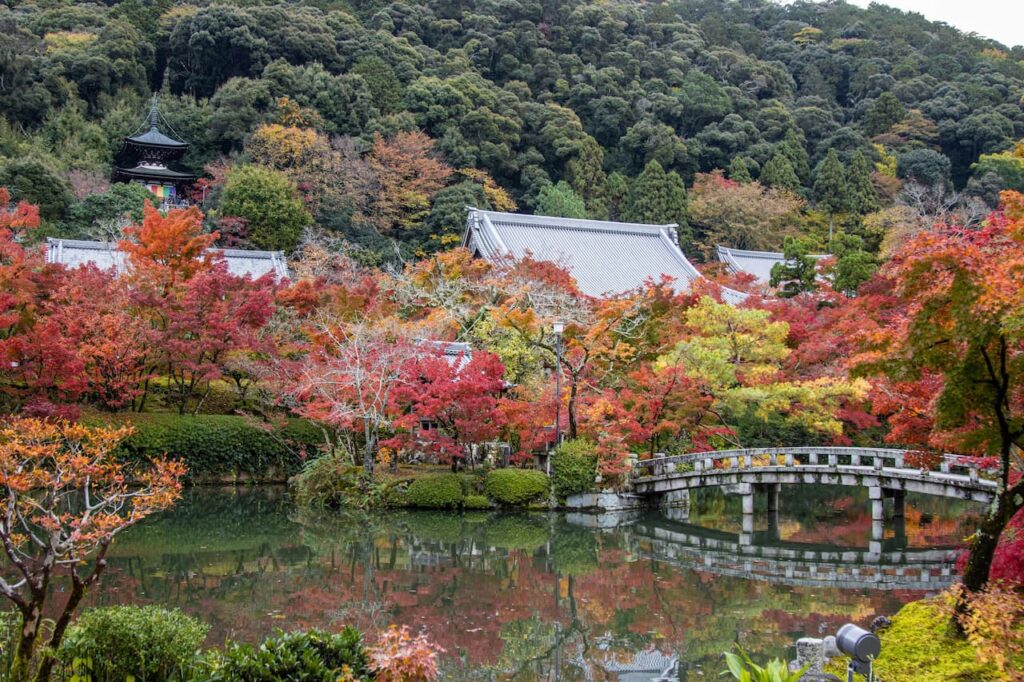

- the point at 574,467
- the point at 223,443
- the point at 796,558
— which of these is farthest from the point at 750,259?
the point at 796,558

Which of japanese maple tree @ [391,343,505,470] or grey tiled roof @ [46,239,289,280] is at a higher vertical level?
grey tiled roof @ [46,239,289,280]

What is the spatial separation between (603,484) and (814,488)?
776 centimetres

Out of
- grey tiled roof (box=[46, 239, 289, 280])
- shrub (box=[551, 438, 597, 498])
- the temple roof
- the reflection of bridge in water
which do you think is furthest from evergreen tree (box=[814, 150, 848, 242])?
the reflection of bridge in water

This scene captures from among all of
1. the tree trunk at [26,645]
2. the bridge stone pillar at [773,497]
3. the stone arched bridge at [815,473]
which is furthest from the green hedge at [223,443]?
the tree trunk at [26,645]

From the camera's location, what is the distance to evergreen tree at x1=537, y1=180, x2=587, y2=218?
1551 inches

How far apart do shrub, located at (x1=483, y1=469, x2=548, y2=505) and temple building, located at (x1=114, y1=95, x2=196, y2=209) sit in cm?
2112

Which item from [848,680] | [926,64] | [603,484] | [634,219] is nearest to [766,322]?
[603,484]

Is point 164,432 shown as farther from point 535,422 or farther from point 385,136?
point 385,136

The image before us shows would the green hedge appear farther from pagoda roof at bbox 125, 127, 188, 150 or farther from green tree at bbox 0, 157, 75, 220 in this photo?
pagoda roof at bbox 125, 127, 188, 150

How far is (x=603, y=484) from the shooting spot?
20.1 metres

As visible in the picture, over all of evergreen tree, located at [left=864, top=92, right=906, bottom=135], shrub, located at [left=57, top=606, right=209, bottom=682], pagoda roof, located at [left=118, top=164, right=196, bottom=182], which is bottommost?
shrub, located at [left=57, top=606, right=209, bottom=682]

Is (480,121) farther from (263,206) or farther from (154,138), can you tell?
(154,138)

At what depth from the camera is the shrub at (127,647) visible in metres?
7.38

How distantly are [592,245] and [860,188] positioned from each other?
12.9 m
